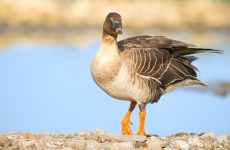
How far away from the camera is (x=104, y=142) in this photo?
29.1 feet

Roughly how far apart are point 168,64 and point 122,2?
3072 centimetres

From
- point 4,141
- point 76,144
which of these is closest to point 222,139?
point 76,144

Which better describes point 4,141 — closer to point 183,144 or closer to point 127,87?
point 127,87

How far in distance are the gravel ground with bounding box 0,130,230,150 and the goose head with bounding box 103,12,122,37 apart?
4.67 ft

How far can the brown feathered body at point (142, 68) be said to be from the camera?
9383 mm

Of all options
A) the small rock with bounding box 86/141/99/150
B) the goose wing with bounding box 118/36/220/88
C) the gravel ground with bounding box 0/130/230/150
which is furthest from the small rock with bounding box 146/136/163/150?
the goose wing with bounding box 118/36/220/88

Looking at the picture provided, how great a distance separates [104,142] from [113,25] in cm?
169

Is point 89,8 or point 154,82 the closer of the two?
point 154,82

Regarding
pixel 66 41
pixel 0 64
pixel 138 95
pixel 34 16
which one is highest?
pixel 34 16

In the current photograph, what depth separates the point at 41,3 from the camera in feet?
121

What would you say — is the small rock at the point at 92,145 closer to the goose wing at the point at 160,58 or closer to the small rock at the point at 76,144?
the small rock at the point at 76,144

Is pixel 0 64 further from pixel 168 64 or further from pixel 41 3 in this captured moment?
pixel 41 3

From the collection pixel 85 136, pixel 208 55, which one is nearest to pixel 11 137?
pixel 85 136

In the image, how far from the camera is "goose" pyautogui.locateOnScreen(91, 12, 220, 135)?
9391mm
